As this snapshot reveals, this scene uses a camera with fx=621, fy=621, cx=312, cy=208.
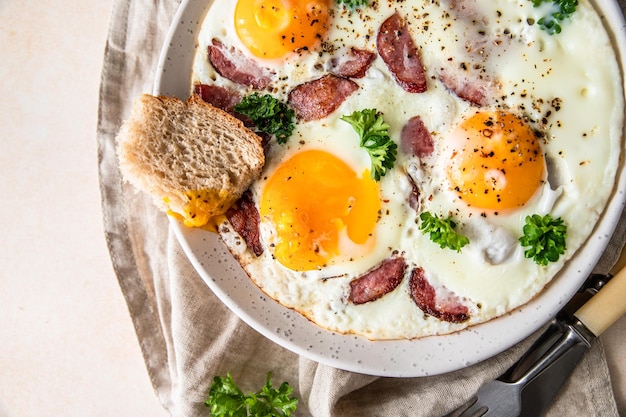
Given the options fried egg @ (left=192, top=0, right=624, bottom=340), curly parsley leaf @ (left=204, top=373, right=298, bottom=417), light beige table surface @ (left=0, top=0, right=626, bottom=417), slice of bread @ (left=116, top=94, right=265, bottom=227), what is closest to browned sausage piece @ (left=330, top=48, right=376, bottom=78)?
fried egg @ (left=192, top=0, right=624, bottom=340)

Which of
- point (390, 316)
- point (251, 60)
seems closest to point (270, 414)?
point (390, 316)

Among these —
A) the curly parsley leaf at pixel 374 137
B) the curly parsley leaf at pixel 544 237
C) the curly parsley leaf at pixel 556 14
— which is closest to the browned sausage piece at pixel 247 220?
the curly parsley leaf at pixel 374 137

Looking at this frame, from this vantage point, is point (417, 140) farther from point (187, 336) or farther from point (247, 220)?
point (187, 336)

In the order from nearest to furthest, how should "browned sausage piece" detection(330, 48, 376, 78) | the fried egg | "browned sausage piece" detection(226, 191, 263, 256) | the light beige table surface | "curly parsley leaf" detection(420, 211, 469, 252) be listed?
"curly parsley leaf" detection(420, 211, 469, 252) → the fried egg → "browned sausage piece" detection(330, 48, 376, 78) → "browned sausage piece" detection(226, 191, 263, 256) → the light beige table surface

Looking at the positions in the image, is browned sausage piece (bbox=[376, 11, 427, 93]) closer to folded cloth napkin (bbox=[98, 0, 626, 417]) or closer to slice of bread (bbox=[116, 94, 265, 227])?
slice of bread (bbox=[116, 94, 265, 227])

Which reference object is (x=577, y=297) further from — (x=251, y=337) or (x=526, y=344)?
(x=251, y=337)

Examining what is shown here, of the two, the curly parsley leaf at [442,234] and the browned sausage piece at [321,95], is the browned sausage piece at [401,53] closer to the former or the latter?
the browned sausage piece at [321,95]
